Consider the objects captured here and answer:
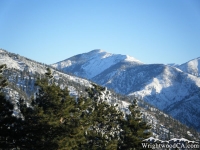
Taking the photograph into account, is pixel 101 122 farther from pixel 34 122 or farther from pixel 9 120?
pixel 9 120

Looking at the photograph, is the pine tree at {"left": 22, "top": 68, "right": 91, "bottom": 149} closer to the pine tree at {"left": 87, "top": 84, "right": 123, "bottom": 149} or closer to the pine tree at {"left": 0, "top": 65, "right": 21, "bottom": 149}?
the pine tree at {"left": 0, "top": 65, "right": 21, "bottom": 149}

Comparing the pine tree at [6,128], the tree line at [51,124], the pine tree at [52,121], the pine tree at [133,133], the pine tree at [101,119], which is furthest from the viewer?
the pine tree at [133,133]

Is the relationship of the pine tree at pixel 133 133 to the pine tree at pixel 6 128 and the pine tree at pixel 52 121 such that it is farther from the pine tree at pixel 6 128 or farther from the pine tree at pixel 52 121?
the pine tree at pixel 6 128

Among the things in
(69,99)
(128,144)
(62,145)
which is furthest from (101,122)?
(62,145)

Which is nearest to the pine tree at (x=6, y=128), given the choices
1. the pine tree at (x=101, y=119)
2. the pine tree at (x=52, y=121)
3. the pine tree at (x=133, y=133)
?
the pine tree at (x=52, y=121)

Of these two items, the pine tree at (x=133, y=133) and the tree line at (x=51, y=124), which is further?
the pine tree at (x=133, y=133)

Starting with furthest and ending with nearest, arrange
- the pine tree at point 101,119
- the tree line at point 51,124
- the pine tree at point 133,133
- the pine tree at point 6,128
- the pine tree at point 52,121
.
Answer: the pine tree at point 133,133
the pine tree at point 101,119
the pine tree at point 52,121
the tree line at point 51,124
the pine tree at point 6,128

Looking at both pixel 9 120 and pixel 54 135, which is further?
pixel 54 135

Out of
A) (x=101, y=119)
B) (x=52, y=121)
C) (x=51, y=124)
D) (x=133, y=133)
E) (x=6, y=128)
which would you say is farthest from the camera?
(x=133, y=133)

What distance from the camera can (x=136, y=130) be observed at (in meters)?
38.6

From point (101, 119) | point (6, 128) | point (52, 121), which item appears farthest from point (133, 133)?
point (6, 128)

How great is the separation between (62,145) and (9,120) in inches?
293

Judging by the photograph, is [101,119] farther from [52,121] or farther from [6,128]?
[6,128]

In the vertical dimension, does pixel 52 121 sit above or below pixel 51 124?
above
